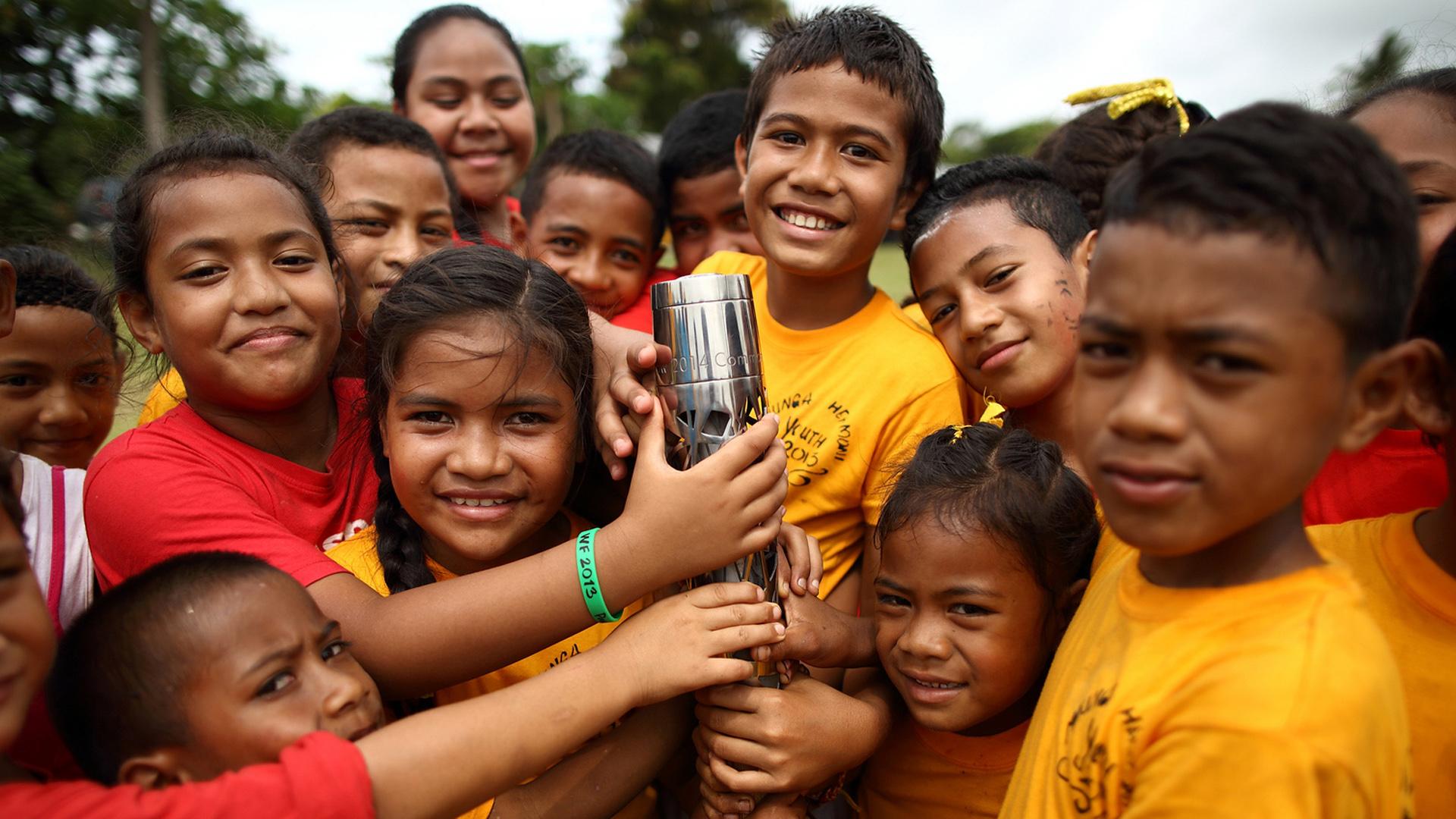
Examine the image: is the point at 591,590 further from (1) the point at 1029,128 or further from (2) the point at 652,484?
(1) the point at 1029,128

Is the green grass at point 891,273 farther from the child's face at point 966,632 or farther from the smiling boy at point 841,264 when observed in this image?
the child's face at point 966,632

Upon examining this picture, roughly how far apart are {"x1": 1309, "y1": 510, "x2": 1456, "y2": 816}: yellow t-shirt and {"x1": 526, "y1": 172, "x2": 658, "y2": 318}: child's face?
116 inches

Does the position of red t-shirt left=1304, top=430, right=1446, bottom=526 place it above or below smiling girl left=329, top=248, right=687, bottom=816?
below

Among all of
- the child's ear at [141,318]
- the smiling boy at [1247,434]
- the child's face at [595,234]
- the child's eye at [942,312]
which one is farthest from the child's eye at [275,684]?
the child's face at [595,234]

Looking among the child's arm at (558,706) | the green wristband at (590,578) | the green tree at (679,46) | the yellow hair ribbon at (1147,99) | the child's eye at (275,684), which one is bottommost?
the child's arm at (558,706)

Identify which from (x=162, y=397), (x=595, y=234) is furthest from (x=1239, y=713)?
(x=595, y=234)

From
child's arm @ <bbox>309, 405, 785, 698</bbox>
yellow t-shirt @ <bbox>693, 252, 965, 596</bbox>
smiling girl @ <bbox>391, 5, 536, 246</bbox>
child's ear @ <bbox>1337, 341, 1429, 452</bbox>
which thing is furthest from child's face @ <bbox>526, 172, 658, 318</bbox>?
child's ear @ <bbox>1337, 341, 1429, 452</bbox>

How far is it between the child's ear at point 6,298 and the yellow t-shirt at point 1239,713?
2.43m

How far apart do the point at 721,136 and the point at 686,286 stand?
8.31 ft

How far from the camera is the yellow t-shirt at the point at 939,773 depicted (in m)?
2.11

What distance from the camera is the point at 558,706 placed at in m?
1.67

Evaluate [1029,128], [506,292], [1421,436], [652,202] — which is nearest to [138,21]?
[652,202]

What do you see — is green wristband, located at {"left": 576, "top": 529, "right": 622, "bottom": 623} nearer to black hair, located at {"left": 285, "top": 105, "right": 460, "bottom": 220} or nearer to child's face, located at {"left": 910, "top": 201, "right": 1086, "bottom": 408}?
child's face, located at {"left": 910, "top": 201, "right": 1086, "bottom": 408}

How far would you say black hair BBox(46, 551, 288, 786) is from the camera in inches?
61.3
